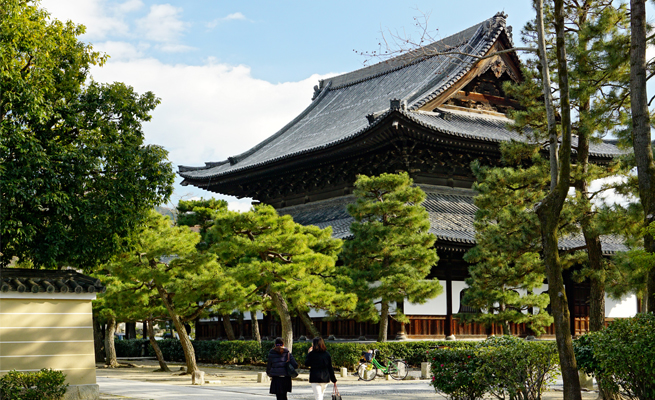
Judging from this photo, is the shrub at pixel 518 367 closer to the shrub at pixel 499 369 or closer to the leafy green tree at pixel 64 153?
the shrub at pixel 499 369

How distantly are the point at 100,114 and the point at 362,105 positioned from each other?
18020 millimetres

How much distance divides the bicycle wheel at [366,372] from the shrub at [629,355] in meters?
9.43

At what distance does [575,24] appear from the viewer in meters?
16.4

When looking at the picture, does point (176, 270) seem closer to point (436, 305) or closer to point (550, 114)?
point (436, 305)

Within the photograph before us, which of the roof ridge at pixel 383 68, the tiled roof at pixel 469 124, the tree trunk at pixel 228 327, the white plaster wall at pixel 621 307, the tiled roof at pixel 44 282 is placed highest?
the roof ridge at pixel 383 68

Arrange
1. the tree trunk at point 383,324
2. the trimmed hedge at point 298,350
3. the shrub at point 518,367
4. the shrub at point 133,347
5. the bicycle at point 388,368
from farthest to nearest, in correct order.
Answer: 1. the shrub at point 133,347
2. the tree trunk at point 383,324
3. the trimmed hedge at point 298,350
4. the bicycle at point 388,368
5. the shrub at point 518,367

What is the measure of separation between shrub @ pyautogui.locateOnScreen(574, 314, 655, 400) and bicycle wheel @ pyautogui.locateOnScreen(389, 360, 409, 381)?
972cm

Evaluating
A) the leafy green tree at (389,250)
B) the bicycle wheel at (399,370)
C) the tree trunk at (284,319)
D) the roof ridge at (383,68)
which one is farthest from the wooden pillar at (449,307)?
the roof ridge at (383,68)

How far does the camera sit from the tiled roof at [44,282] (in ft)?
47.9

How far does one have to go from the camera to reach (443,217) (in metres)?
25.9

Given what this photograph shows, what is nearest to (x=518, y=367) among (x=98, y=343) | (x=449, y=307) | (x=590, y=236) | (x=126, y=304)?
(x=590, y=236)

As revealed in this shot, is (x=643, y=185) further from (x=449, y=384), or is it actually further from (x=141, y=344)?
(x=141, y=344)

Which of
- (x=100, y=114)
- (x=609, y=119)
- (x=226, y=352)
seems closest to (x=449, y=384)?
(x=609, y=119)

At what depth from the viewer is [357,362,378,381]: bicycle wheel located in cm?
2052
